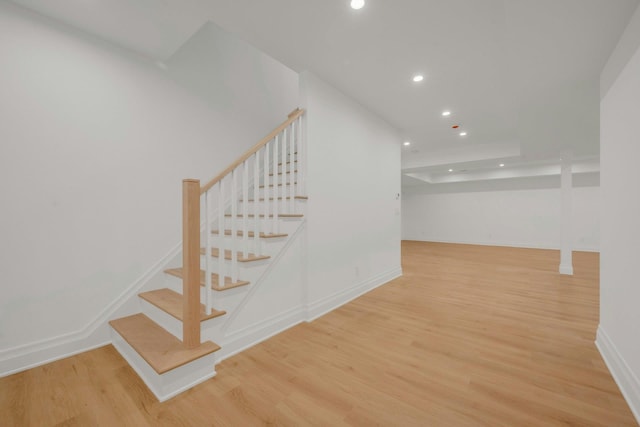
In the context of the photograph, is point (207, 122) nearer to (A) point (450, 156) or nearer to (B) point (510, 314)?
(B) point (510, 314)

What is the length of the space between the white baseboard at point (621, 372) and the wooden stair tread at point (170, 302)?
8.71 ft

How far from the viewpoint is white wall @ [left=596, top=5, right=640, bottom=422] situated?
1.55 meters

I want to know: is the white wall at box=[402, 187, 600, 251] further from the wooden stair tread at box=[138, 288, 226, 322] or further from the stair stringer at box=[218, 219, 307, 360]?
the wooden stair tread at box=[138, 288, 226, 322]

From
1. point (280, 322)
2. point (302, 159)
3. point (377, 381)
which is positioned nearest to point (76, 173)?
point (302, 159)

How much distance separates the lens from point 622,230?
1739mm

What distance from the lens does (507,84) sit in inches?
118

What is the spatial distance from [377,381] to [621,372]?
161 centimetres

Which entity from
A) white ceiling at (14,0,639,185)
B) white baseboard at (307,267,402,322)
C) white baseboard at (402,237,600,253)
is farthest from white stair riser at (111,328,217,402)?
white baseboard at (402,237,600,253)

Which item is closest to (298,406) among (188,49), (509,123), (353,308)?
(353,308)

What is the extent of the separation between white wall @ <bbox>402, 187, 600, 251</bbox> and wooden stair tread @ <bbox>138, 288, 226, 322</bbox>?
33.5ft

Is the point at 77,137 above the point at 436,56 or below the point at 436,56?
below

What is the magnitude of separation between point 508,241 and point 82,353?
36.5ft

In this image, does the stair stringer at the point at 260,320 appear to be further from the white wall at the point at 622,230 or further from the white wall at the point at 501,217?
the white wall at the point at 501,217

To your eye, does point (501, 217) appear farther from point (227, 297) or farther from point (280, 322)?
point (227, 297)
